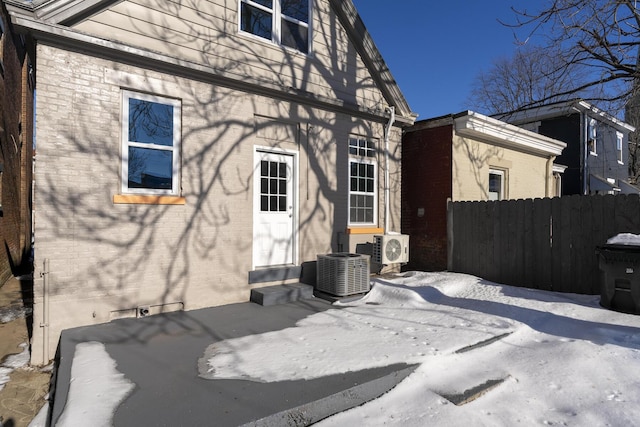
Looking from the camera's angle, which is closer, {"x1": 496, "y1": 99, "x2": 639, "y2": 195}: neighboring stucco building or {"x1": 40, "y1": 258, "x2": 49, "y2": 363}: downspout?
{"x1": 40, "y1": 258, "x2": 49, "y2": 363}: downspout

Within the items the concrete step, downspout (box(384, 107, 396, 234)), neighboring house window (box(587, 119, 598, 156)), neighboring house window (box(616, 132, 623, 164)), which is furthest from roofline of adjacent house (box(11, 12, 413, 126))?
neighboring house window (box(616, 132, 623, 164))

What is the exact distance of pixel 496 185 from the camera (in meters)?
11.4

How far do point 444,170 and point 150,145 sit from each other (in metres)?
6.91

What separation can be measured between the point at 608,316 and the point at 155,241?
6.57 meters

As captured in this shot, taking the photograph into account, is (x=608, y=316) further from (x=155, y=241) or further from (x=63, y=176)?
(x=63, y=176)

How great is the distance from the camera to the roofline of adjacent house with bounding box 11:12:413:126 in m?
4.64

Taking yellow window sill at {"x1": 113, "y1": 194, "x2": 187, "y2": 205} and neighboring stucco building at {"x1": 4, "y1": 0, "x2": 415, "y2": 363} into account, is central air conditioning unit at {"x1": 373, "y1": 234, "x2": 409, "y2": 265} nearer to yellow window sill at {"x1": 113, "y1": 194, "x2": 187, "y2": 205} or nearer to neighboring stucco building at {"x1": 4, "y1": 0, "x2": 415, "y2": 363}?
neighboring stucco building at {"x1": 4, "y1": 0, "x2": 415, "y2": 363}

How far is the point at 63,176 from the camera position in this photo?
15.9 feet

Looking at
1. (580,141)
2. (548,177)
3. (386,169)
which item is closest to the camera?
(386,169)

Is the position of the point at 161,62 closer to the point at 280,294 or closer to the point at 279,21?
the point at 279,21

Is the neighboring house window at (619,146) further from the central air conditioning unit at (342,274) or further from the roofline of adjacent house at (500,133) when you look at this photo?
the central air conditioning unit at (342,274)

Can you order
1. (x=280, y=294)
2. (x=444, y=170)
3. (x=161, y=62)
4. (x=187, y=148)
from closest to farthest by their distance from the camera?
(x=161, y=62), (x=187, y=148), (x=280, y=294), (x=444, y=170)

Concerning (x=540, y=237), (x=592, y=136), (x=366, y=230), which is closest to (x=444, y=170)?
(x=366, y=230)

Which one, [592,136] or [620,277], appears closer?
[620,277]
